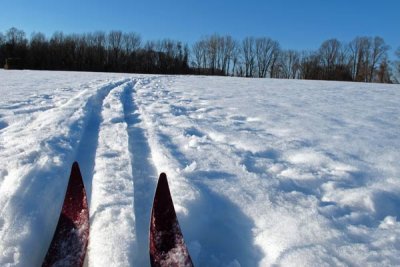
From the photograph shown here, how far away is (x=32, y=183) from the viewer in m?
2.22

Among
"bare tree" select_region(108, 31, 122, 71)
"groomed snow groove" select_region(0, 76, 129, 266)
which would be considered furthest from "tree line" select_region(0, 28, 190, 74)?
"groomed snow groove" select_region(0, 76, 129, 266)

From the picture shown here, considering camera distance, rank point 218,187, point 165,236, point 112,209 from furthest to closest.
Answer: point 218,187, point 112,209, point 165,236

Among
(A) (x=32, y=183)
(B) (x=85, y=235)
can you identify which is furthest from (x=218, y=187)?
(A) (x=32, y=183)

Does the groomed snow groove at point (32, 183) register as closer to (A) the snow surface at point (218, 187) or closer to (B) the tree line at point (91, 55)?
(A) the snow surface at point (218, 187)

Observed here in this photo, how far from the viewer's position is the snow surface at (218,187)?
5.49ft

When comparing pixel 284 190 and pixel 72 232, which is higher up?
pixel 284 190

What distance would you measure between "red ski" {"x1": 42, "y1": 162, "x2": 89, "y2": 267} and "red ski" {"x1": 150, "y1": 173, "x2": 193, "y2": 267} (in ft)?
1.18

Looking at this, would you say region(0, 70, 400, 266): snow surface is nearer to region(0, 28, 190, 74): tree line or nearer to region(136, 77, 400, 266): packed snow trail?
region(136, 77, 400, 266): packed snow trail

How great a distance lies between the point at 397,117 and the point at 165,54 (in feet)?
167

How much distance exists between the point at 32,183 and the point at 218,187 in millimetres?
1295

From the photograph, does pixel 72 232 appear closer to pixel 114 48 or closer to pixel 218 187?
pixel 218 187

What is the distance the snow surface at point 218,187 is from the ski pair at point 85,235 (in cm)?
6

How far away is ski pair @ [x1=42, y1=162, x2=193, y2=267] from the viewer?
160 cm

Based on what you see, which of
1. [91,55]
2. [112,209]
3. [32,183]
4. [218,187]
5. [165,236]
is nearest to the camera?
[165,236]
